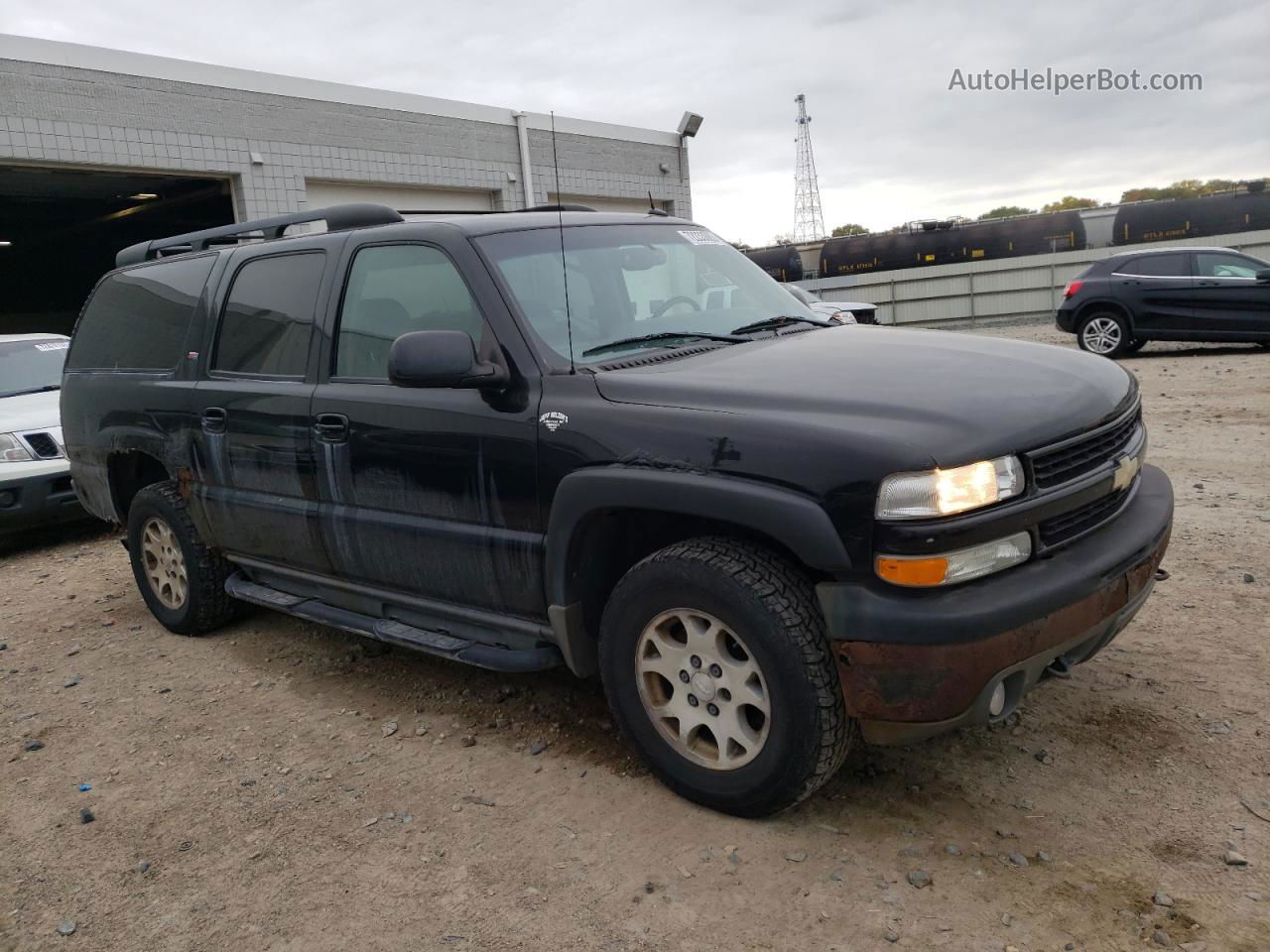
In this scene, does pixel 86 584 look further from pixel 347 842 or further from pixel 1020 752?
pixel 1020 752

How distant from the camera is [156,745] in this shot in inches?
154

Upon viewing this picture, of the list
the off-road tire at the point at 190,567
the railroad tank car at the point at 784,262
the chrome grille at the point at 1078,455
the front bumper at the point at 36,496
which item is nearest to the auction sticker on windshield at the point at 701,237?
the chrome grille at the point at 1078,455

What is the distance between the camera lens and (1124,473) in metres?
3.10

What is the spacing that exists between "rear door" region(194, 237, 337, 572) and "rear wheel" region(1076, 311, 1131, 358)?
12.8 meters

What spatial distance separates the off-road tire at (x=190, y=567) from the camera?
193 inches

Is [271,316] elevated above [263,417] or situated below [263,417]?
above

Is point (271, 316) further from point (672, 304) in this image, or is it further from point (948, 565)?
A: point (948, 565)

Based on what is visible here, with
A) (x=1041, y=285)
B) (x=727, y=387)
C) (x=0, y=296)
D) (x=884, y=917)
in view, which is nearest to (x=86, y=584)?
(x=727, y=387)

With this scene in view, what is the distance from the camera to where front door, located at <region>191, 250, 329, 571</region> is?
4090 millimetres

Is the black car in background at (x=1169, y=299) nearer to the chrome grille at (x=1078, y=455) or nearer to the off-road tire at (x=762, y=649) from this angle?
the chrome grille at (x=1078, y=455)

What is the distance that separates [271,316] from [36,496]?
13.7 ft

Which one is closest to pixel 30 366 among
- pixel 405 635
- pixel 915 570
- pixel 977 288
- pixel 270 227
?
pixel 270 227

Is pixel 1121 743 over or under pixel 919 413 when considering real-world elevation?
under

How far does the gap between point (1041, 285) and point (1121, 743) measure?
2242cm
